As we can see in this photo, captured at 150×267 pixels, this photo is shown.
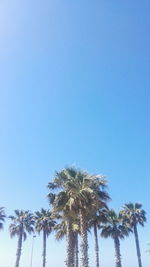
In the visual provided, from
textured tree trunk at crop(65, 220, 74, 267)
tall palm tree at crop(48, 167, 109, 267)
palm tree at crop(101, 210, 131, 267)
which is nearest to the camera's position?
tall palm tree at crop(48, 167, 109, 267)

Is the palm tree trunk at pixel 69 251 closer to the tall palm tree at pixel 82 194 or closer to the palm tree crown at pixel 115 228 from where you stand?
the tall palm tree at pixel 82 194

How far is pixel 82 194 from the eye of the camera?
1961 centimetres

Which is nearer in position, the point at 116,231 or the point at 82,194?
the point at 82,194

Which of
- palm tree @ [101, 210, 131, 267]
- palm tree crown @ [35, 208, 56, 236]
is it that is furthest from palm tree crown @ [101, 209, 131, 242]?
palm tree crown @ [35, 208, 56, 236]

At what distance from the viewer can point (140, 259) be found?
38.4 meters

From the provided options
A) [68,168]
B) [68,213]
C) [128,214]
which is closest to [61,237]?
[68,213]

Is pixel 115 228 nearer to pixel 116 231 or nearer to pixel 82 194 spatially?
pixel 116 231

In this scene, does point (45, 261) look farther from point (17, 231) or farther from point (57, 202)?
point (57, 202)

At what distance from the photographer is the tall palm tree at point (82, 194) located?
1947cm

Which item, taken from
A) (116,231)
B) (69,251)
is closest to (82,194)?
(69,251)

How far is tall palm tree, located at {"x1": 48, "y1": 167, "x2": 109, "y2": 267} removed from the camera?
19469 mm

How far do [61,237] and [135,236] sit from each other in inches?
597

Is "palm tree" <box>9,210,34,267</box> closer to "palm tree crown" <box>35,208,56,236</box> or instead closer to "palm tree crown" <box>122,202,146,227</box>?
"palm tree crown" <box>35,208,56,236</box>

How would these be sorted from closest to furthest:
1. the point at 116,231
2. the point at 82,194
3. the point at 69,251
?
the point at 82,194 < the point at 69,251 < the point at 116,231
